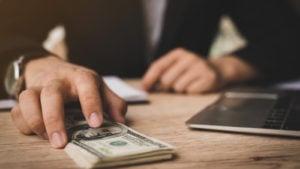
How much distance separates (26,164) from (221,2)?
4.22 ft

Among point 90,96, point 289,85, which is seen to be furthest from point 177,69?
point 90,96

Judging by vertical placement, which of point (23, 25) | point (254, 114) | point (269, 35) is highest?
point (269, 35)

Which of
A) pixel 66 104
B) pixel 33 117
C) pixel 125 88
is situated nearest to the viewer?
pixel 33 117

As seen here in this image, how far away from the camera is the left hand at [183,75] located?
3.85 ft

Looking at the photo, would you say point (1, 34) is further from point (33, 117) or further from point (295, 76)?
point (295, 76)

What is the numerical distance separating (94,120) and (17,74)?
0.37 metres

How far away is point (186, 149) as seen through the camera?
0.65 m

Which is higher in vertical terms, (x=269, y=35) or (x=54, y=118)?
(x=269, y=35)

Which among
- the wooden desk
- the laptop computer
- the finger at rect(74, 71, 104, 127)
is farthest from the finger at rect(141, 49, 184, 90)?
the finger at rect(74, 71, 104, 127)

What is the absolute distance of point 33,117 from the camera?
68cm

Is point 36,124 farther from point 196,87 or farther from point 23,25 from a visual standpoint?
point 23,25

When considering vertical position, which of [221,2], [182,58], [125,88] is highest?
A: [221,2]

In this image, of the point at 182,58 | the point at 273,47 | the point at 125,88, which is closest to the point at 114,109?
the point at 125,88

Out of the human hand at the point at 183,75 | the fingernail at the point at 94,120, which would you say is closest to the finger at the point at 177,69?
the human hand at the point at 183,75
